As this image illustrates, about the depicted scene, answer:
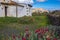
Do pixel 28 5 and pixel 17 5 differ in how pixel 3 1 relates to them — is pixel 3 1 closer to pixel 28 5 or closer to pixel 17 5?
pixel 17 5

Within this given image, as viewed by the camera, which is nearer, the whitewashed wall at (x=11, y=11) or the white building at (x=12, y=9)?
the white building at (x=12, y=9)

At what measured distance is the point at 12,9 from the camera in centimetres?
3028

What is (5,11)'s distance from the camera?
1201 inches

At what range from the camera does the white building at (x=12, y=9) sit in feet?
97.2

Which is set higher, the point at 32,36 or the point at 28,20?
the point at 32,36

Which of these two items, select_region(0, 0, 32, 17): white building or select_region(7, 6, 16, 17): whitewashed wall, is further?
select_region(7, 6, 16, 17): whitewashed wall

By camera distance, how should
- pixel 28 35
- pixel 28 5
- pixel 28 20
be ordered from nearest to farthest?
pixel 28 35
pixel 28 20
pixel 28 5

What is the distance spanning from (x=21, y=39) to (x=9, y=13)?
83.9 ft

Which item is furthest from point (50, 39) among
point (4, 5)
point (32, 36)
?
point (4, 5)

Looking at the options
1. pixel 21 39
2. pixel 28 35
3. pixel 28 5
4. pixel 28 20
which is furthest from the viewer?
pixel 28 5

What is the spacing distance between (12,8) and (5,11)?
3.32 feet

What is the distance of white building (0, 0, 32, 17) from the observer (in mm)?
29641

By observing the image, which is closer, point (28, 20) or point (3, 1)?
point (28, 20)

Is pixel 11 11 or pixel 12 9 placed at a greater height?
pixel 12 9
